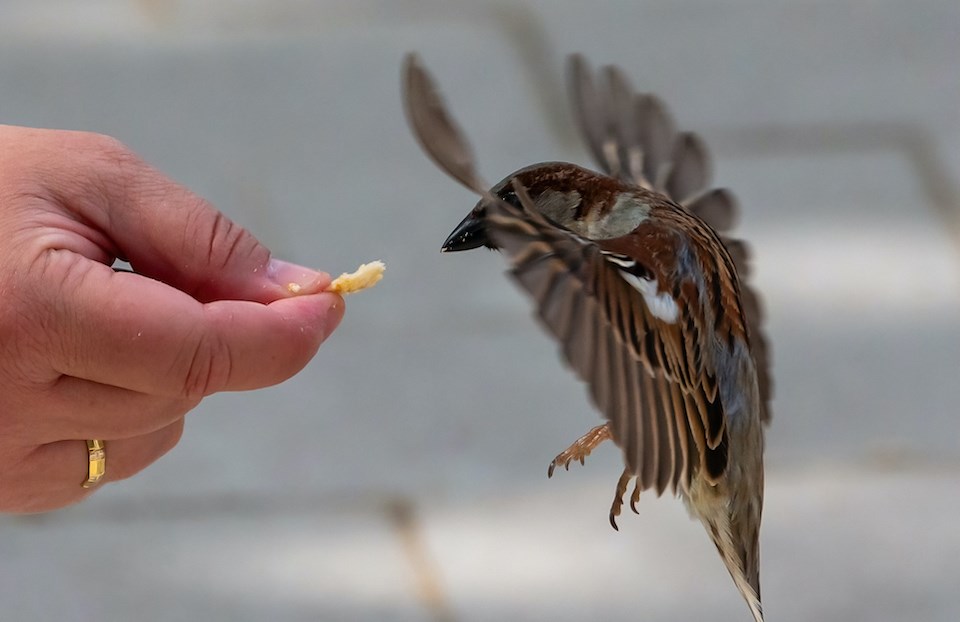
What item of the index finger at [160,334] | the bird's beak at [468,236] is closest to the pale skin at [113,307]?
the index finger at [160,334]

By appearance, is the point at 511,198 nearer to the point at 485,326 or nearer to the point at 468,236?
the point at 468,236

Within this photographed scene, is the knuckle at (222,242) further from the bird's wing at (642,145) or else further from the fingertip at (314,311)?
the bird's wing at (642,145)

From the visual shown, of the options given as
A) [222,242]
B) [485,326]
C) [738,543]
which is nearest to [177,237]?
[222,242]

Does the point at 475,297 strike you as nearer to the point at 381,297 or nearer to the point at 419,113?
the point at 381,297

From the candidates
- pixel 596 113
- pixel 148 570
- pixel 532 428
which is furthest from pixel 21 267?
pixel 532 428

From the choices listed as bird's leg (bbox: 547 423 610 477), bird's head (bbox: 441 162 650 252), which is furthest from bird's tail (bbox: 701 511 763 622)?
bird's head (bbox: 441 162 650 252)

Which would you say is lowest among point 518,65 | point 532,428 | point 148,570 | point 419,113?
point 148,570
